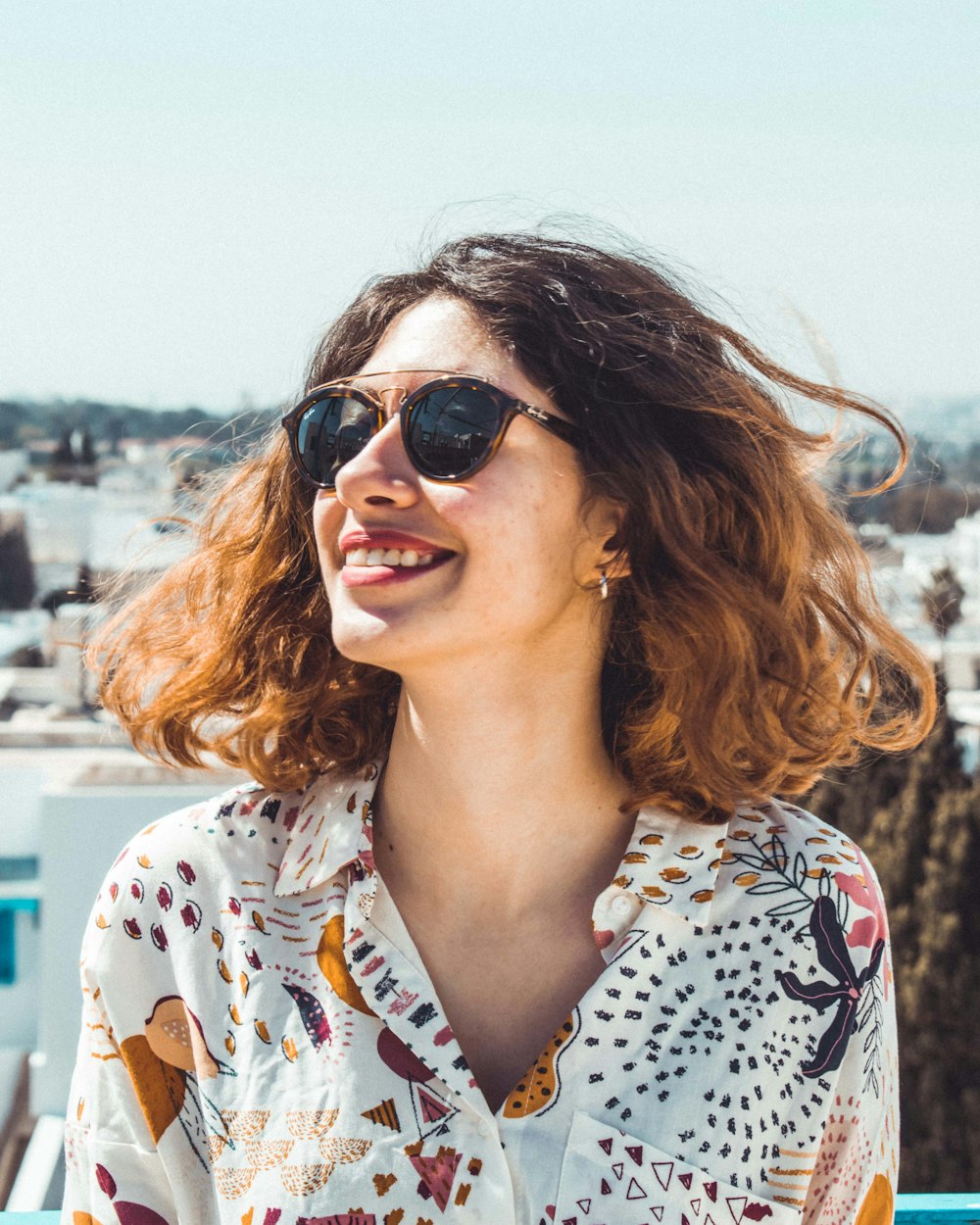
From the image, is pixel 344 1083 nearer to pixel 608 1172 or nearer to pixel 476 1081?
pixel 476 1081

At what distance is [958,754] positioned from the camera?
5.73 meters

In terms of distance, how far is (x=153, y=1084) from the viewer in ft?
4.11

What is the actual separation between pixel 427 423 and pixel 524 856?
17.4 inches

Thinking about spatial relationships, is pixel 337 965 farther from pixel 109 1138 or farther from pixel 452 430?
pixel 452 430

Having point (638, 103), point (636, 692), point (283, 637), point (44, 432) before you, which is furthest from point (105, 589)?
point (638, 103)

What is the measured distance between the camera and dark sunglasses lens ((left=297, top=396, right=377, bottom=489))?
128 centimetres

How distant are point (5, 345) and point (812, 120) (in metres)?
21.5

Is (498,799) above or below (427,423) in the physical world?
below

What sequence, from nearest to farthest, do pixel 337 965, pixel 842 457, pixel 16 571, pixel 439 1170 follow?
pixel 439 1170
pixel 337 965
pixel 842 457
pixel 16 571

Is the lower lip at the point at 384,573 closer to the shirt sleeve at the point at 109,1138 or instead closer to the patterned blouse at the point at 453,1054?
the patterned blouse at the point at 453,1054

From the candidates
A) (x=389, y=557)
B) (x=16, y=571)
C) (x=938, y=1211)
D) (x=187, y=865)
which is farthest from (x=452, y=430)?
(x=16, y=571)

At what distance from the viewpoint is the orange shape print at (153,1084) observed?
1.25 meters

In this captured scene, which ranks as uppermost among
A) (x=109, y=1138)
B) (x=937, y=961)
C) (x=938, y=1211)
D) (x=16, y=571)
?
(x=109, y=1138)

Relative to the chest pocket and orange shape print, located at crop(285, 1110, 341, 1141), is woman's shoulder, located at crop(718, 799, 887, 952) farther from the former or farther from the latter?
orange shape print, located at crop(285, 1110, 341, 1141)
